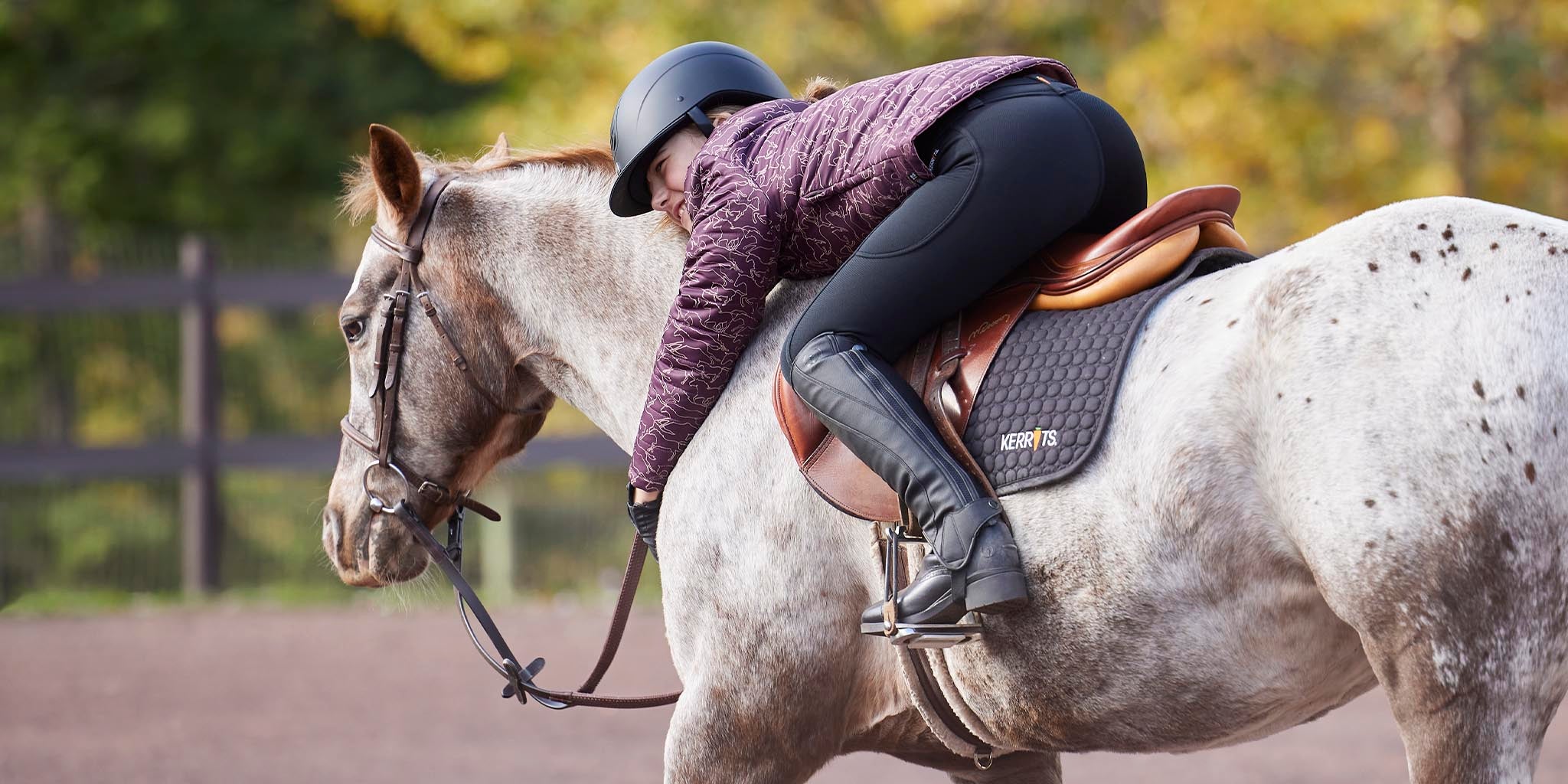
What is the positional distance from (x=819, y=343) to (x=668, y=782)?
3.10 ft

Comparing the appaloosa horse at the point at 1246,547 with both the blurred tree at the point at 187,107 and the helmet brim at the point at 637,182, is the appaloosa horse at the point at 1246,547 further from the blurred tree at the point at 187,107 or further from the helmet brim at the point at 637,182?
the blurred tree at the point at 187,107

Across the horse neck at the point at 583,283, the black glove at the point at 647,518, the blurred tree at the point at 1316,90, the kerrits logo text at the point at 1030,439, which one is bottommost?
the black glove at the point at 647,518

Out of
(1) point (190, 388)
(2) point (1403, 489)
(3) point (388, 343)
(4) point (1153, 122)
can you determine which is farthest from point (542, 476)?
(2) point (1403, 489)

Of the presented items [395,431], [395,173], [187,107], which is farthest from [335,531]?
[187,107]

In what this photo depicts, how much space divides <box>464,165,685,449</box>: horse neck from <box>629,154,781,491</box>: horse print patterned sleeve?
1.26 ft

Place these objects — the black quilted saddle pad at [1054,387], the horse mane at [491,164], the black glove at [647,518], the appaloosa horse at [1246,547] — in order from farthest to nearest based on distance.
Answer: the horse mane at [491,164] < the black glove at [647,518] < the black quilted saddle pad at [1054,387] < the appaloosa horse at [1246,547]

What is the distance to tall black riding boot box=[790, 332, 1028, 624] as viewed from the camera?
2305 mm

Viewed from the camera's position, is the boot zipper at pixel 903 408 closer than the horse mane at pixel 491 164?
Yes

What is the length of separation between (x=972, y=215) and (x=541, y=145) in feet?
19.5

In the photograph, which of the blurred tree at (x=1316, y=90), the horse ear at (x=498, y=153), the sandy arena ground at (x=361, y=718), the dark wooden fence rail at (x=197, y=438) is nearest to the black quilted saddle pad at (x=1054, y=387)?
the horse ear at (x=498, y=153)

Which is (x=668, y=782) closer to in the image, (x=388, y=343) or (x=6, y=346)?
(x=388, y=343)

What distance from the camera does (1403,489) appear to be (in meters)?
1.97

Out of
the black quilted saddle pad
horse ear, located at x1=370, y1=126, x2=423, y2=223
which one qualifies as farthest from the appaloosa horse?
horse ear, located at x1=370, y1=126, x2=423, y2=223

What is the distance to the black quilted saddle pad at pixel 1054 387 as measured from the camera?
2.28 m
